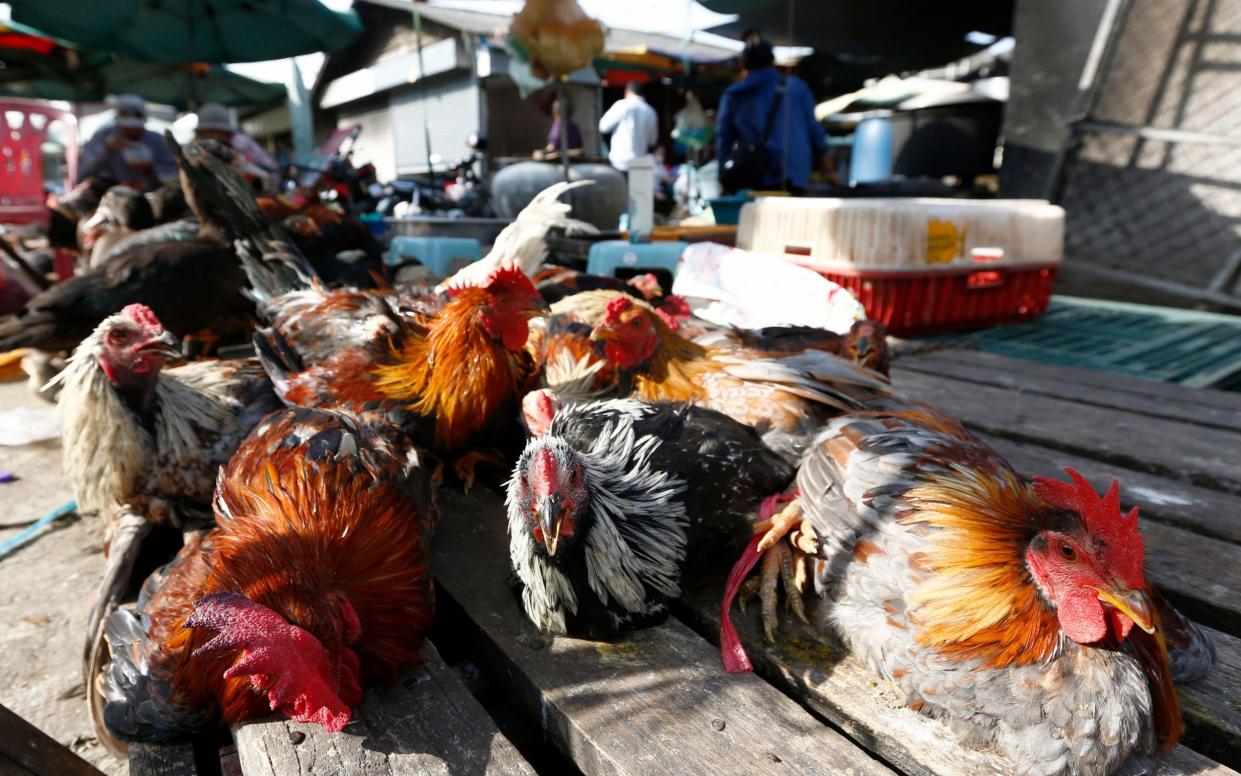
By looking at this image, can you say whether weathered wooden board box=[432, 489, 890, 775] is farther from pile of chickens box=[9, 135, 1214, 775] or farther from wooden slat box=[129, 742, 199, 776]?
wooden slat box=[129, 742, 199, 776]

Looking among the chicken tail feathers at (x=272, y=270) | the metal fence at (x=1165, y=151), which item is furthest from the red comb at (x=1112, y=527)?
the metal fence at (x=1165, y=151)

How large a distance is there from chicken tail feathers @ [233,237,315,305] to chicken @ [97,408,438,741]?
1957mm

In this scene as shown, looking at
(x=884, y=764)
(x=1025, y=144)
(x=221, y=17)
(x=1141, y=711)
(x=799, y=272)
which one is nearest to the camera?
(x=1141, y=711)

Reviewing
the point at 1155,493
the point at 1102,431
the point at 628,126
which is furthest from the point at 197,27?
the point at 1155,493

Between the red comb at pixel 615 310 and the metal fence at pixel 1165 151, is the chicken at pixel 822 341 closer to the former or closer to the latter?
the red comb at pixel 615 310

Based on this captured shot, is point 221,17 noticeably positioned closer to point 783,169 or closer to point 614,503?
point 783,169

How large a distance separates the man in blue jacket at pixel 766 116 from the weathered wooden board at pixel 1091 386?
2.57 meters

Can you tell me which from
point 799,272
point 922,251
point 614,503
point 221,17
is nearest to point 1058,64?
point 922,251

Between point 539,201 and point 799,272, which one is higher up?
point 539,201

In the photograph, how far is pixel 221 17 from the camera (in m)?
7.65

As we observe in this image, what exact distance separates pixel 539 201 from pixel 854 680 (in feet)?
10.1

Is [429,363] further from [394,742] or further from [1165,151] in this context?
[1165,151]

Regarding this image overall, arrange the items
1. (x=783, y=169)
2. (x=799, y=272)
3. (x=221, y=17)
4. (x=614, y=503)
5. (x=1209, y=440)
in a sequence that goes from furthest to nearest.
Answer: (x=221, y=17), (x=783, y=169), (x=799, y=272), (x=1209, y=440), (x=614, y=503)

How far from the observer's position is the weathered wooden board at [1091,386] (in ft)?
9.04
